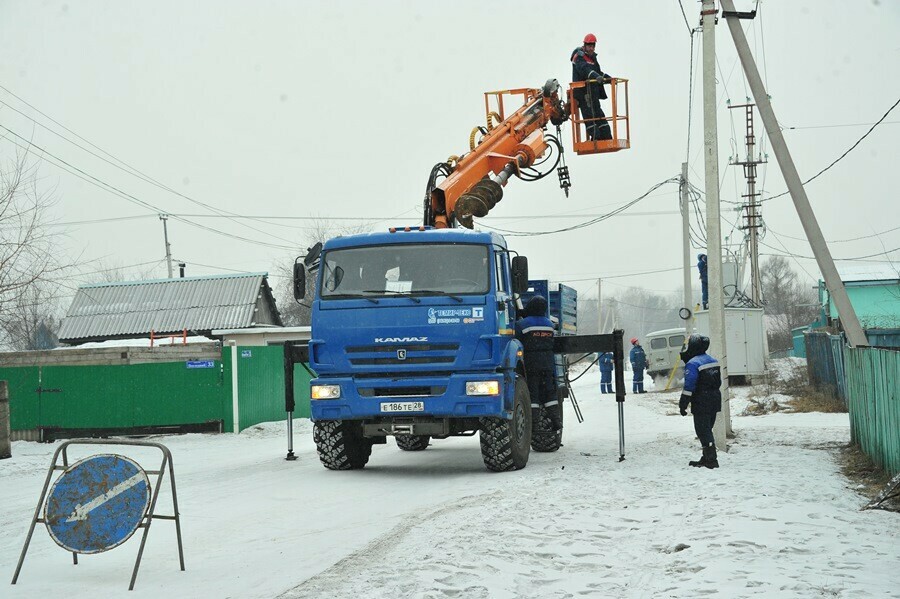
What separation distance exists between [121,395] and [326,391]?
10.2 meters

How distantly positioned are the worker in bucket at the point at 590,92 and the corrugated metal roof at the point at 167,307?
2658cm

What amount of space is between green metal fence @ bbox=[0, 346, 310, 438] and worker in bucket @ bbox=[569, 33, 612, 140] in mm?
9992

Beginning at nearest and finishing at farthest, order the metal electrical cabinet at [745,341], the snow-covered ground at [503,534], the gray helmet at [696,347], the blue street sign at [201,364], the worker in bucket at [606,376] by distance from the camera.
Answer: the snow-covered ground at [503,534] → the gray helmet at [696,347] → the blue street sign at [201,364] → the metal electrical cabinet at [745,341] → the worker in bucket at [606,376]

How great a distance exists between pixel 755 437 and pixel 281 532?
10.7 metres

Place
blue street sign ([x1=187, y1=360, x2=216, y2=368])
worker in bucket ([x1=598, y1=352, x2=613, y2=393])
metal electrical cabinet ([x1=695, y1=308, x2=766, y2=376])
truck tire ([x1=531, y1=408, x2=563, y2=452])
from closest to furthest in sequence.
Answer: truck tire ([x1=531, y1=408, x2=563, y2=452]) < blue street sign ([x1=187, y1=360, x2=216, y2=368]) < metal electrical cabinet ([x1=695, y1=308, x2=766, y2=376]) < worker in bucket ([x1=598, y1=352, x2=613, y2=393])

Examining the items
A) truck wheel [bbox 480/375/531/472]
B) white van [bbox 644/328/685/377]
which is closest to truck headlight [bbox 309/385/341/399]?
truck wheel [bbox 480/375/531/472]

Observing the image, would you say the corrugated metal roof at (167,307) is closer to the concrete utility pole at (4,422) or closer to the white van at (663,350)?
the white van at (663,350)

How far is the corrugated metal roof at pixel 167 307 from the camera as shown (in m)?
40.3

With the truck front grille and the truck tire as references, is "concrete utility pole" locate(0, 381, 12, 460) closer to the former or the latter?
the truck front grille

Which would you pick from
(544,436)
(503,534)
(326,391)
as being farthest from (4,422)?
(503,534)

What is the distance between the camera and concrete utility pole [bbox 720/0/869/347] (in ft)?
51.1

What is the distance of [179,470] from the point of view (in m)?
14.4

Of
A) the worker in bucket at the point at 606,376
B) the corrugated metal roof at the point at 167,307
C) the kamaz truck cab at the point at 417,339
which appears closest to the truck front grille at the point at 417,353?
the kamaz truck cab at the point at 417,339

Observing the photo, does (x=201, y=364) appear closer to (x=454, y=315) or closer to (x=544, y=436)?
(x=544, y=436)
